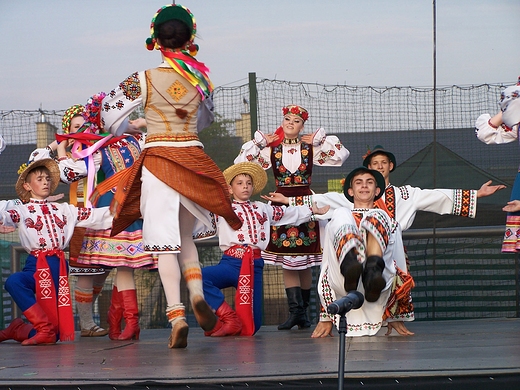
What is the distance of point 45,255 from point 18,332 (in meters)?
0.56

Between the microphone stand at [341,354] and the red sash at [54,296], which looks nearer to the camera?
the microphone stand at [341,354]

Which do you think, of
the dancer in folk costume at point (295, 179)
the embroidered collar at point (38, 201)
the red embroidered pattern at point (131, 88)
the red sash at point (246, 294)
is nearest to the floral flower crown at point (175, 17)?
the red embroidered pattern at point (131, 88)

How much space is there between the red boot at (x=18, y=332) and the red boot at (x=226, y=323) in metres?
1.09

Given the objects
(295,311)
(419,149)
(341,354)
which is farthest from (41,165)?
(341,354)

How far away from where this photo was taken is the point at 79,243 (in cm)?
601

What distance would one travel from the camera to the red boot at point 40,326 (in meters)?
5.59

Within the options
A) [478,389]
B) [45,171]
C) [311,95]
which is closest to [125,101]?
[45,171]

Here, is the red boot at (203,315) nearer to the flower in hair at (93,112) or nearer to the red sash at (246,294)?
the red sash at (246,294)

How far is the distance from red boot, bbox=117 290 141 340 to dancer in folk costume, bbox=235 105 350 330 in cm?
116

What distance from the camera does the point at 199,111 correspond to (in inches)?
201

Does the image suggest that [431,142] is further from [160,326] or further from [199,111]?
[199,111]

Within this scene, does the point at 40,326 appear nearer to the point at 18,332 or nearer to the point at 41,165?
the point at 18,332

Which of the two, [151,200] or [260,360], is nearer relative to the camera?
[260,360]

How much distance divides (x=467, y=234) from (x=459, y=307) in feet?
1.95
